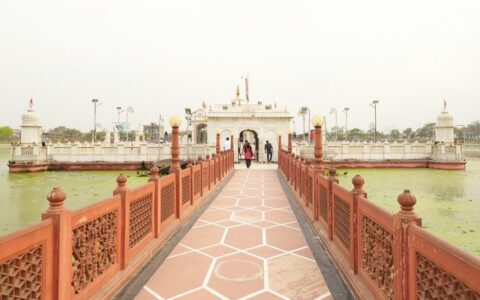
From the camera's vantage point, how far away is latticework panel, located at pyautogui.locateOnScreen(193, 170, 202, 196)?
26.4 ft

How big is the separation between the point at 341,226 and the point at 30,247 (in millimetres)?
3602

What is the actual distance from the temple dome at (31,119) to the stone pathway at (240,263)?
2301 centimetres

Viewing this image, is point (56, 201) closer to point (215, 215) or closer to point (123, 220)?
point (123, 220)

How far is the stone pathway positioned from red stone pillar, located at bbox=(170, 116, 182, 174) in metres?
1.25

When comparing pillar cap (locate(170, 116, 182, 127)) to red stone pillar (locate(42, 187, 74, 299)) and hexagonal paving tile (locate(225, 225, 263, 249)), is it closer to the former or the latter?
hexagonal paving tile (locate(225, 225, 263, 249))

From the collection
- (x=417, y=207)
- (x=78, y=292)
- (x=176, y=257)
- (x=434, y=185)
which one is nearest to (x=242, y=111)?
(x=434, y=185)

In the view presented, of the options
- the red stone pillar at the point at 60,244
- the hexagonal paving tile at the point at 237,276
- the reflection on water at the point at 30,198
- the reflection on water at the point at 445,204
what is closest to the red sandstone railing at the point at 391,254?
the hexagonal paving tile at the point at 237,276

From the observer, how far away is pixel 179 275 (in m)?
3.90

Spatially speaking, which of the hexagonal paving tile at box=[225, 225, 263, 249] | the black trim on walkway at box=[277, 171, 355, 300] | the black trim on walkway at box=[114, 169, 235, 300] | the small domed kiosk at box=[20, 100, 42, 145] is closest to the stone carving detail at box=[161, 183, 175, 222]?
the black trim on walkway at box=[114, 169, 235, 300]

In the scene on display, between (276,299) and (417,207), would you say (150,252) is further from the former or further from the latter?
(417,207)

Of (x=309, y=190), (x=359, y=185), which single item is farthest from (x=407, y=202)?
(x=309, y=190)

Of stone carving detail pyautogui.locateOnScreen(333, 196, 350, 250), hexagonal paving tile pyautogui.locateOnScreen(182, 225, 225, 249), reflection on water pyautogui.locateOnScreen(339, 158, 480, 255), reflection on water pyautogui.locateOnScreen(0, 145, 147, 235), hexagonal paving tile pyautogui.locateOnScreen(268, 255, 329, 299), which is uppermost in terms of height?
stone carving detail pyautogui.locateOnScreen(333, 196, 350, 250)

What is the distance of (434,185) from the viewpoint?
15.2 metres

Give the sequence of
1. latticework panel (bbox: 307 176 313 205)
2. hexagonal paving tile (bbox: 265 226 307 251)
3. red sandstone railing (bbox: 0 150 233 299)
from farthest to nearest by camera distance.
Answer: latticework panel (bbox: 307 176 313 205) < hexagonal paving tile (bbox: 265 226 307 251) < red sandstone railing (bbox: 0 150 233 299)
